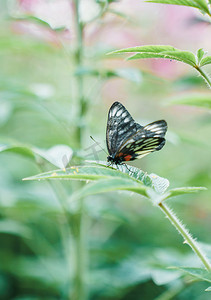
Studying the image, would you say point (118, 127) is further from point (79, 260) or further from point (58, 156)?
point (79, 260)

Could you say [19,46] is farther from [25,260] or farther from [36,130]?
[36,130]

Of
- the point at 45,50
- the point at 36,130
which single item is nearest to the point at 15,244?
the point at 36,130

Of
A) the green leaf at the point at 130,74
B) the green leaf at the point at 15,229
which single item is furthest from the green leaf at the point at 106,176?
the green leaf at the point at 15,229

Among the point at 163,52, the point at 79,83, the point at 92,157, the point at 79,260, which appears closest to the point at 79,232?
the point at 79,260

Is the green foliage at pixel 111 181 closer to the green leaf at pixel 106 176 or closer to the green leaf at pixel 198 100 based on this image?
the green leaf at pixel 106 176

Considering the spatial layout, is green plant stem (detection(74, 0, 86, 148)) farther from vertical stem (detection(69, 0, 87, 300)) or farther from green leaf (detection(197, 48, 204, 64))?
green leaf (detection(197, 48, 204, 64))

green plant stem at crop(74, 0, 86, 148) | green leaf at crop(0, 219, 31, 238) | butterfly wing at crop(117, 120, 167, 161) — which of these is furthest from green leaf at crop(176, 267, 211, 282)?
green leaf at crop(0, 219, 31, 238)

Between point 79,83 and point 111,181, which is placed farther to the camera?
point 79,83
